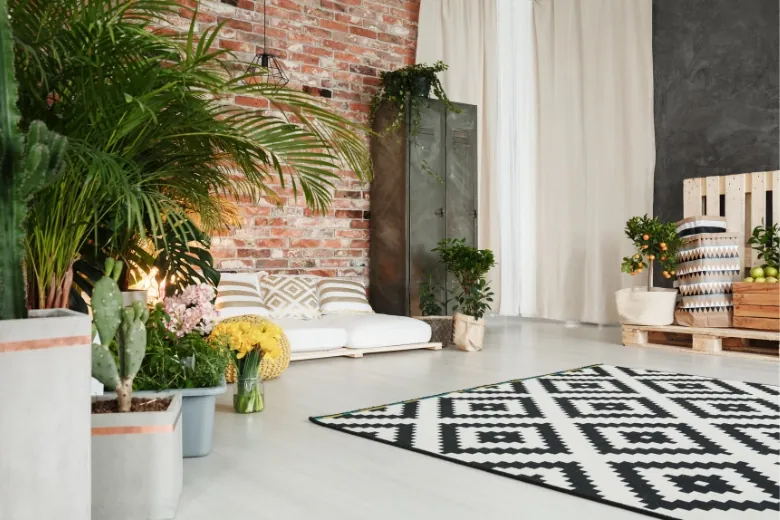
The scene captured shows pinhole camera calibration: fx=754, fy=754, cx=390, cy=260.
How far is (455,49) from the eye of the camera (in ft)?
22.2

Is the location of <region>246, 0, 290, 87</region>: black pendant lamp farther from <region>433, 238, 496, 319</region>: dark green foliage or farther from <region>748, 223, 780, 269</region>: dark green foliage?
<region>748, 223, 780, 269</region>: dark green foliage

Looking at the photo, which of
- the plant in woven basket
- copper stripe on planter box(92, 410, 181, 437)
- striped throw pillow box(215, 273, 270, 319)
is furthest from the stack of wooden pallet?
copper stripe on planter box(92, 410, 181, 437)

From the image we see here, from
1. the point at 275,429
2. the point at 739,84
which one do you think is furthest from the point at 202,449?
the point at 739,84

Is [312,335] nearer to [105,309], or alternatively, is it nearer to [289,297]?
[289,297]

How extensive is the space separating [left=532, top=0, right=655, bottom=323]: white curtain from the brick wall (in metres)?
1.53

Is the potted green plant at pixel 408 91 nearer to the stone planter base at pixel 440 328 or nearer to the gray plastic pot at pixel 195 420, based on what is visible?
the stone planter base at pixel 440 328

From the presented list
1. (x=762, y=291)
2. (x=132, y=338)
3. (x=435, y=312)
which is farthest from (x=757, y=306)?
(x=132, y=338)

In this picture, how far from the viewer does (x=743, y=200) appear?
5457mm

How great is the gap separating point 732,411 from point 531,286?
409cm

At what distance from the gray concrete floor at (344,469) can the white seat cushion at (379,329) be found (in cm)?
47

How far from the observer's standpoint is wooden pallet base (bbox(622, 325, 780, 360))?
190 inches

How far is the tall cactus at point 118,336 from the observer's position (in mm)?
1934

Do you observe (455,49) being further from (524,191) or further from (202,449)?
(202,449)

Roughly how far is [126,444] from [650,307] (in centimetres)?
417
